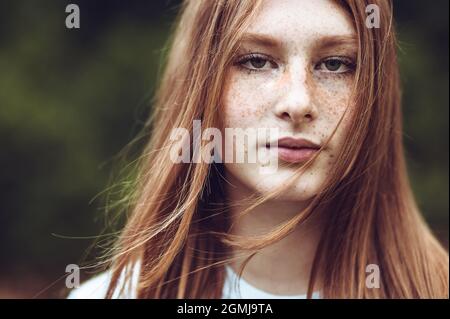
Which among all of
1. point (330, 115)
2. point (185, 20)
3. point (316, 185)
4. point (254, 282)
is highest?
point (185, 20)

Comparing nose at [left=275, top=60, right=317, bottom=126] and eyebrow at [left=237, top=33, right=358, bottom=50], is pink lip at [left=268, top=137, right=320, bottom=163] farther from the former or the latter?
eyebrow at [left=237, top=33, right=358, bottom=50]

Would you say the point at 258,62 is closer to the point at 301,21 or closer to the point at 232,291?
the point at 301,21

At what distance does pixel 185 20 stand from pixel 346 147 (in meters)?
0.46

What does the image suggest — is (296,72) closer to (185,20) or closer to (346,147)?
(346,147)

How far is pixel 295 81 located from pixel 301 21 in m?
0.10

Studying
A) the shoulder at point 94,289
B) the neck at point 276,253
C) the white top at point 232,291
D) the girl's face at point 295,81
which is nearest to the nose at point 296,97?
the girl's face at point 295,81

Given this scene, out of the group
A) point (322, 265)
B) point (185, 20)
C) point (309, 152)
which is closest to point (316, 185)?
point (309, 152)

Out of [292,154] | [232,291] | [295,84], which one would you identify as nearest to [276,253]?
[232,291]

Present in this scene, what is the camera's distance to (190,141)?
3.68 ft

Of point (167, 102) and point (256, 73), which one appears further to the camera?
point (167, 102)

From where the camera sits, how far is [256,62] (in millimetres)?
1053

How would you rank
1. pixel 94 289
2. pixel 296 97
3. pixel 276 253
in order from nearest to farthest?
pixel 296 97
pixel 276 253
pixel 94 289

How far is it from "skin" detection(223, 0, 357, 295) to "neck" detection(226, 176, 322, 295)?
6 cm

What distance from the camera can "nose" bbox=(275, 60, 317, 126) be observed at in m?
1.00
